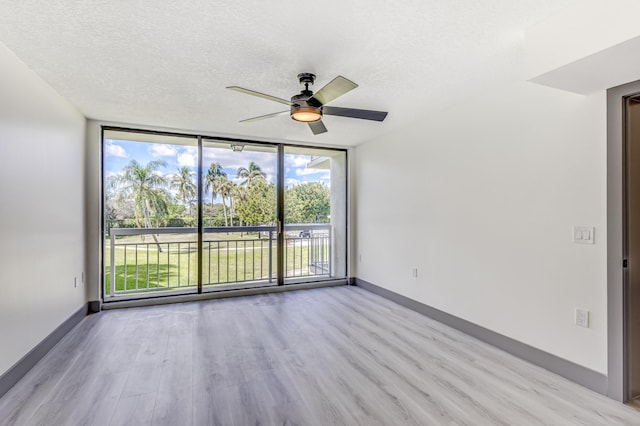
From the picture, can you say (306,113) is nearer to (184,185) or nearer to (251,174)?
(251,174)

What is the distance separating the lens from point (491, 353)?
9.31ft

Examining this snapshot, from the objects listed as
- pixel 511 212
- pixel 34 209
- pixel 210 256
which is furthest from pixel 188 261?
pixel 511 212

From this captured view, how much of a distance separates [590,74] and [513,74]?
750 mm

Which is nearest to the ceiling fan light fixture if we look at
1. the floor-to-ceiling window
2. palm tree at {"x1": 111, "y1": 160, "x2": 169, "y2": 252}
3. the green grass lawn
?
the floor-to-ceiling window

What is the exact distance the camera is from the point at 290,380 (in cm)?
238

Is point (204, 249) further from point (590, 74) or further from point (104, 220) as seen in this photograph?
point (590, 74)

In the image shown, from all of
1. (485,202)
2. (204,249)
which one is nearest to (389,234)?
(485,202)

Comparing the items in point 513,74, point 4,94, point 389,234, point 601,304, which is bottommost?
point 601,304

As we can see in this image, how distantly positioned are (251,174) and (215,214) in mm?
837

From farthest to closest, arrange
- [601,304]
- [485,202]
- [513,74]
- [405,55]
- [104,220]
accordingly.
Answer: [104,220] < [485,202] < [513,74] < [405,55] < [601,304]

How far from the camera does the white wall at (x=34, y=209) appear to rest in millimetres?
2262

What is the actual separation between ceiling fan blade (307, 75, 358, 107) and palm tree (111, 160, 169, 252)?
294 cm

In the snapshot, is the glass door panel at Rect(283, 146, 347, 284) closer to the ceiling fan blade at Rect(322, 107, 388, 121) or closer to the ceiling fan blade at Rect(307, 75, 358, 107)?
the ceiling fan blade at Rect(322, 107, 388, 121)

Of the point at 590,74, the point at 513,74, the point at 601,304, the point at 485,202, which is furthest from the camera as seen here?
the point at 485,202
